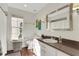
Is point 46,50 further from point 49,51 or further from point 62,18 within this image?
point 62,18

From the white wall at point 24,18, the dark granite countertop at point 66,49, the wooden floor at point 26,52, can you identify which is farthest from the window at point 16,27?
the dark granite countertop at point 66,49

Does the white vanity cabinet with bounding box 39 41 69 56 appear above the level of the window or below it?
below

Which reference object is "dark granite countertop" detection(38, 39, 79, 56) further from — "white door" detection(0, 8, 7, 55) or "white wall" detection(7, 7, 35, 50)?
"white door" detection(0, 8, 7, 55)

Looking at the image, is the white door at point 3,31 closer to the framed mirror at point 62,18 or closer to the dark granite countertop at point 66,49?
the dark granite countertop at point 66,49

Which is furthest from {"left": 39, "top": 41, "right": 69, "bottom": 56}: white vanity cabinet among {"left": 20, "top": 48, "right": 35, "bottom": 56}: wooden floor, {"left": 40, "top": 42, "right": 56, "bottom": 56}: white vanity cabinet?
{"left": 20, "top": 48, "right": 35, "bottom": 56}: wooden floor

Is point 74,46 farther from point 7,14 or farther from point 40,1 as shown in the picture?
point 7,14

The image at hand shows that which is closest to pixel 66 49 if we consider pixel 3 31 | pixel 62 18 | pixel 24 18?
pixel 62 18

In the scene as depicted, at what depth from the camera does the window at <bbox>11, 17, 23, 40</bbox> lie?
1492 mm

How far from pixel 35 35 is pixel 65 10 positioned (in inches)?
19.0

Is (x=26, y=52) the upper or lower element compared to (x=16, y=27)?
lower

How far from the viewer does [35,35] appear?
1.54m

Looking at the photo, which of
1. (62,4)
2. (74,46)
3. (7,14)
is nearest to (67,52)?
(74,46)

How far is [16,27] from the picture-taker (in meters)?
1.51

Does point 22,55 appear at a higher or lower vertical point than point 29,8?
lower
